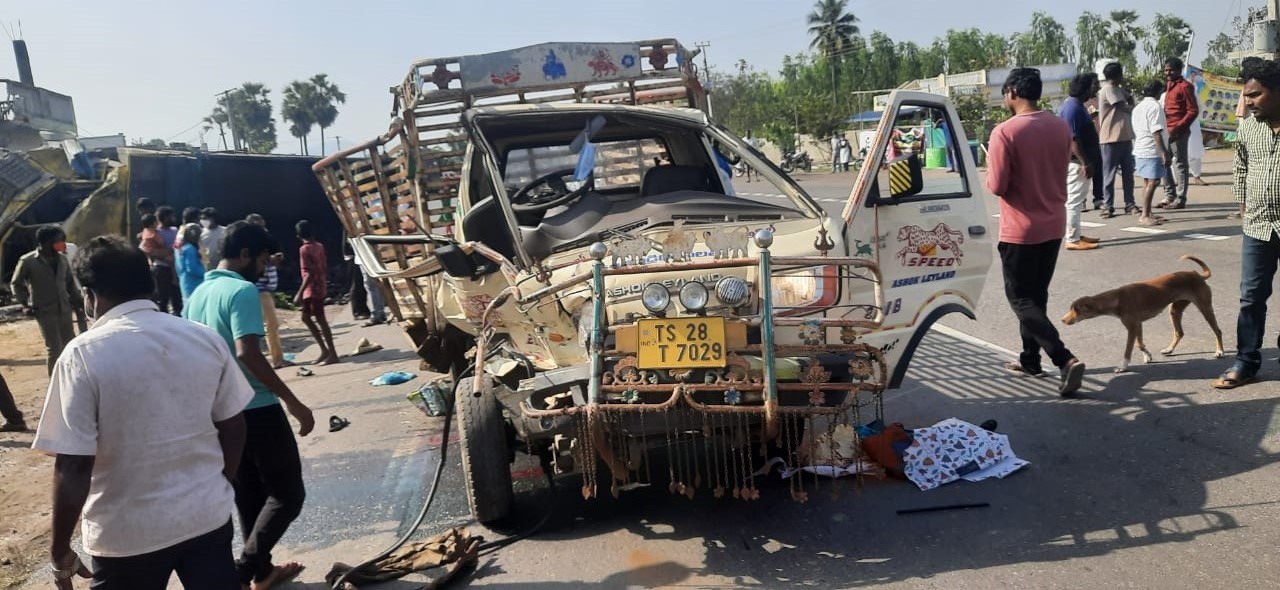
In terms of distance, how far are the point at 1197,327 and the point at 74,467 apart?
271 inches

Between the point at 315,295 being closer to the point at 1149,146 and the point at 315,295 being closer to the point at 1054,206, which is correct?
the point at 1054,206

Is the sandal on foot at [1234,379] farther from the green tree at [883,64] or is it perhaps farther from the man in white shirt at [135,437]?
the green tree at [883,64]

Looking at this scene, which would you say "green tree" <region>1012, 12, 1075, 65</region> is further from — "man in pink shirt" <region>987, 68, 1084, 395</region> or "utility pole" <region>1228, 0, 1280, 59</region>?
"man in pink shirt" <region>987, 68, 1084, 395</region>

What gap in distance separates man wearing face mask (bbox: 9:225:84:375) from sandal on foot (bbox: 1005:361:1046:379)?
8.13 meters

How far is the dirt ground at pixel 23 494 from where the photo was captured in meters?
4.84

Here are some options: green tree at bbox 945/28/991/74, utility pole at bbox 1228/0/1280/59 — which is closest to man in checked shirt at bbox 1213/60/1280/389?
utility pole at bbox 1228/0/1280/59

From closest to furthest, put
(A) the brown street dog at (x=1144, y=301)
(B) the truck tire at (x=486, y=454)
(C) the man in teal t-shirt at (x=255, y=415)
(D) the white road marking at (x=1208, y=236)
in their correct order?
(C) the man in teal t-shirt at (x=255, y=415), (B) the truck tire at (x=486, y=454), (A) the brown street dog at (x=1144, y=301), (D) the white road marking at (x=1208, y=236)

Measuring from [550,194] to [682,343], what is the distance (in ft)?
8.13

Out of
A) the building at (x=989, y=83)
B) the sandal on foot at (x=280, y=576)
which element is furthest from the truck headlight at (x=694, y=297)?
the building at (x=989, y=83)

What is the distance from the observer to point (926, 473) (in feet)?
14.5

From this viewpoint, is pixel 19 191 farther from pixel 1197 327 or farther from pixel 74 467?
pixel 1197 327

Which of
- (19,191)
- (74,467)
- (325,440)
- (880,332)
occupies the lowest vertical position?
(325,440)

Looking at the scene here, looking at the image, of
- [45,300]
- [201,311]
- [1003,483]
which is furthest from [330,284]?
[1003,483]

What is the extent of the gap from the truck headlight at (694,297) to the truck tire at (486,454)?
3.59 feet
